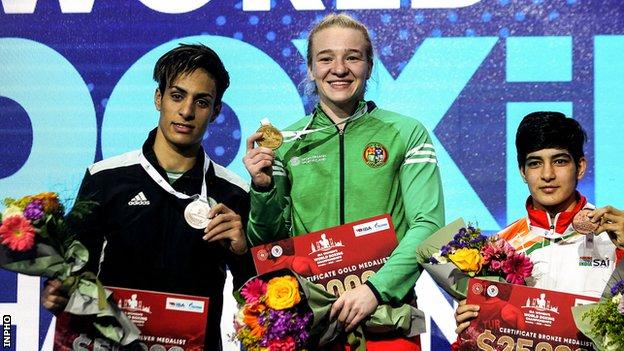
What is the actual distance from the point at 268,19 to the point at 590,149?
147 cm

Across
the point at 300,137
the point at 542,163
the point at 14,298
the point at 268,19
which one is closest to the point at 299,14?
the point at 268,19

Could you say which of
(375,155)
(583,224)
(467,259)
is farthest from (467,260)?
(375,155)

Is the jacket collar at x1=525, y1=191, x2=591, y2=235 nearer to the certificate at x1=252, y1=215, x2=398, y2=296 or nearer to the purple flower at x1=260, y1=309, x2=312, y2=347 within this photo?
the certificate at x1=252, y1=215, x2=398, y2=296

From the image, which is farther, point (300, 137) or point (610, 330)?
point (300, 137)

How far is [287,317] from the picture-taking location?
9.38ft

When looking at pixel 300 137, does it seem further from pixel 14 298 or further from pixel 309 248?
pixel 14 298

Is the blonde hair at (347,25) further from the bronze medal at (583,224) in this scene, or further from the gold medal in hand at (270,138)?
the bronze medal at (583,224)

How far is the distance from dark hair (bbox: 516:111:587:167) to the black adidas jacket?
3.25ft

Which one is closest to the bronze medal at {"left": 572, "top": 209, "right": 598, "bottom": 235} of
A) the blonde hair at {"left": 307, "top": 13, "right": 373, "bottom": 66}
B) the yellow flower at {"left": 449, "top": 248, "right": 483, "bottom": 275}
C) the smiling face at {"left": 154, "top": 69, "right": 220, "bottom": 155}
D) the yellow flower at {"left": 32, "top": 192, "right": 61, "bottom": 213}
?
the yellow flower at {"left": 449, "top": 248, "right": 483, "bottom": 275}

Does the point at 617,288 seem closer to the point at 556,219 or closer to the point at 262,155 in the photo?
the point at 556,219

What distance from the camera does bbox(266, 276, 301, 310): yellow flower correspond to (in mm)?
2859

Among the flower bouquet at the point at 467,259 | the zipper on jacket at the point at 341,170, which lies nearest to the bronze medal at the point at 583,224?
the flower bouquet at the point at 467,259

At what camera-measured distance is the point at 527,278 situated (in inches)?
124

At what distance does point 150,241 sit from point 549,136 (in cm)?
134
